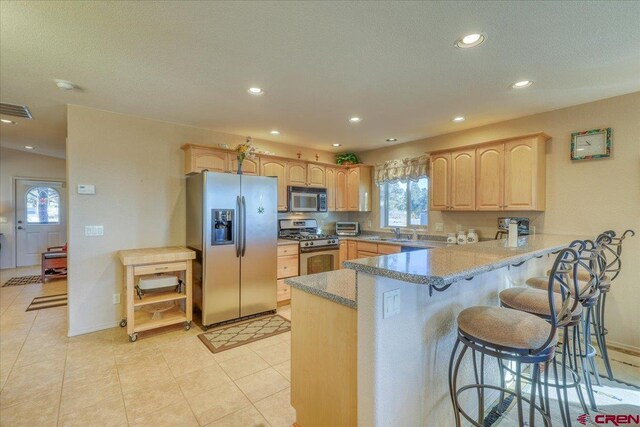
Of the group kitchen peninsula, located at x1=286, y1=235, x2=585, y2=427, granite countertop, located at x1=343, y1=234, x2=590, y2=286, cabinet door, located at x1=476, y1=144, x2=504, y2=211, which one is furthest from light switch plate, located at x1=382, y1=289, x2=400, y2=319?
cabinet door, located at x1=476, y1=144, x2=504, y2=211

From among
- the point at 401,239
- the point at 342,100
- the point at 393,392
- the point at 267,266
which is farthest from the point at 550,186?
the point at 267,266

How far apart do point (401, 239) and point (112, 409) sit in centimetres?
400

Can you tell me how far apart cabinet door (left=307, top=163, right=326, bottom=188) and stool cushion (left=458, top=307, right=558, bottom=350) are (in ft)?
12.4

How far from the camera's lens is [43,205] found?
7035mm

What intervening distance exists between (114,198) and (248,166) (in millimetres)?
1710

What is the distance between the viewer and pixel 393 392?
1344mm

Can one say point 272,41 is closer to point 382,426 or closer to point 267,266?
point 382,426

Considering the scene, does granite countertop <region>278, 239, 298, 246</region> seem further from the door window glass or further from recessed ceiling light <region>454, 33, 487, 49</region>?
the door window glass

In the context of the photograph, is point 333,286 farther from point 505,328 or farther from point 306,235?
point 306,235

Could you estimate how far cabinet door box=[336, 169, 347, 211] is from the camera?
5.47 meters

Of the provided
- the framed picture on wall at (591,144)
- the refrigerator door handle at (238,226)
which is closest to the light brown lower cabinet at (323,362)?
the refrigerator door handle at (238,226)

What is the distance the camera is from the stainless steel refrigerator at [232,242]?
343 centimetres

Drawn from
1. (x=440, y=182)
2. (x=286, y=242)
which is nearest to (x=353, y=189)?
(x=440, y=182)

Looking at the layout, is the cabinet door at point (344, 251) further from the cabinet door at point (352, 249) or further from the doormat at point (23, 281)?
the doormat at point (23, 281)
